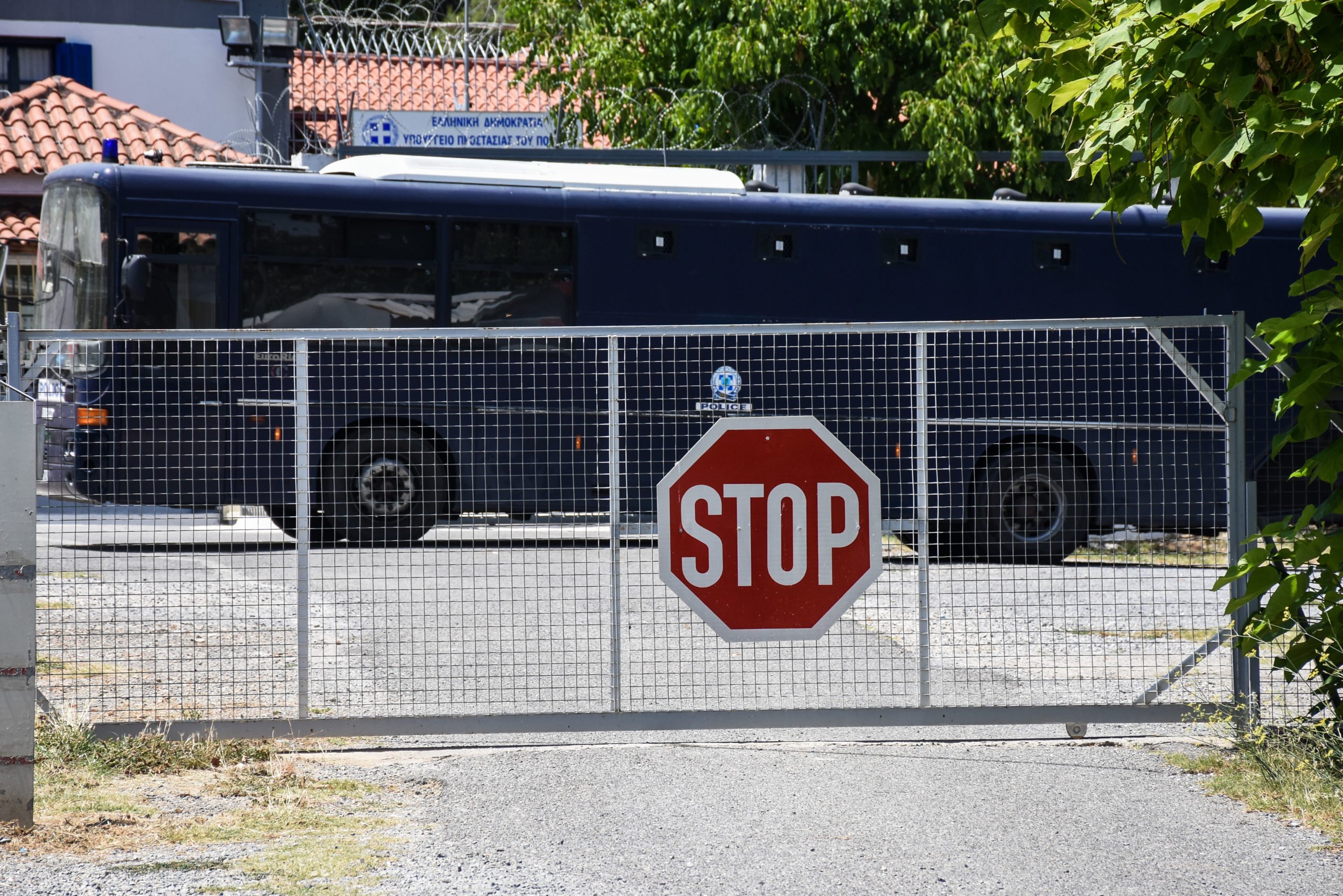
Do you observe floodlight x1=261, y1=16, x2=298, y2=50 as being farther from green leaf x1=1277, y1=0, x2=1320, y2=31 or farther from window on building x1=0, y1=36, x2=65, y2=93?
→ green leaf x1=1277, y1=0, x2=1320, y2=31

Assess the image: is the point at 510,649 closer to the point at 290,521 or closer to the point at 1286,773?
the point at 290,521

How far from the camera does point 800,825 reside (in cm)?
464

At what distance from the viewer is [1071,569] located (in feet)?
35.8

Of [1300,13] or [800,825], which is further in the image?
[800,825]

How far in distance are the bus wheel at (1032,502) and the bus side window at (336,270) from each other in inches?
199

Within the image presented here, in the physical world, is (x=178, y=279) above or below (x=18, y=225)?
below

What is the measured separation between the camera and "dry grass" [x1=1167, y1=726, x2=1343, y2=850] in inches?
184

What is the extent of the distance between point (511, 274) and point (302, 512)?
21.9 ft

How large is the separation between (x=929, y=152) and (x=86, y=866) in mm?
13392

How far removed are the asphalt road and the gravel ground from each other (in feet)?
1.42

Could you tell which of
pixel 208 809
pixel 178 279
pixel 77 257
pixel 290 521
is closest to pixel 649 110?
pixel 178 279

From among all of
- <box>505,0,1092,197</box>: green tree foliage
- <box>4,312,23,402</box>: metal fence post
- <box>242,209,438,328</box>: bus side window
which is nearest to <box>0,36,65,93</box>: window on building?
<box>505,0,1092,197</box>: green tree foliage

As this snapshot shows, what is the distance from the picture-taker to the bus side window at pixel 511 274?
1199cm

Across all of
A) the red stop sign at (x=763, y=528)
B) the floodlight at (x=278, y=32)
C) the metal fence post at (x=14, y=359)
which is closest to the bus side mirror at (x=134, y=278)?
the metal fence post at (x=14, y=359)
